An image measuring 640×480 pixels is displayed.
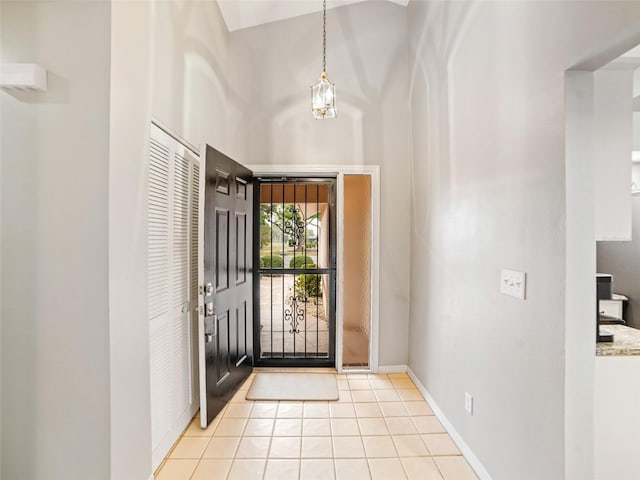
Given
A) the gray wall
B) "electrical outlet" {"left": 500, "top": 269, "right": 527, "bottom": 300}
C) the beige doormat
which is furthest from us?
the gray wall

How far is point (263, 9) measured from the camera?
10.8ft

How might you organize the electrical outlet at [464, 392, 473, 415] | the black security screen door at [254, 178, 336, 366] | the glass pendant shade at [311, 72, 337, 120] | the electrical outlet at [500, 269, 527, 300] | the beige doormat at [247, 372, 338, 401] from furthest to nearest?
the black security screen door at [254, 178, 336, 366]
the beige doormat at [247, 372, 338, 401]
the glass pendant shade at [311, 72, 337, 120]
the electrical outlet at [464, 392, 473, 415]
the electrical outlet at [500, 269, 527, 300]

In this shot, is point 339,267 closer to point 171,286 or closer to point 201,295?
point 201,295

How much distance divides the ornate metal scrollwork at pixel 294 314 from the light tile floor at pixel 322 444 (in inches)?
36.1

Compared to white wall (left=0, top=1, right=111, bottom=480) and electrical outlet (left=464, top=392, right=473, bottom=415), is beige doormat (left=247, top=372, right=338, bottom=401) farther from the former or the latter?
white wall (left=0, top=1, right=111, bottom=480)

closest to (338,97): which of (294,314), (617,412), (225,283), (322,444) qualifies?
(225,283)

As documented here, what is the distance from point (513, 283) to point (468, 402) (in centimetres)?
93

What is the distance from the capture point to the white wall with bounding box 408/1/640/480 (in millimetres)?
1384

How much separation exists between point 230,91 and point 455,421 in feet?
11.3

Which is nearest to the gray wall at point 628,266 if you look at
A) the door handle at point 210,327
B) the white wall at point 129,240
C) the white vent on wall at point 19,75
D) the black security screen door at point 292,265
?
the black security screen door at point 292,265

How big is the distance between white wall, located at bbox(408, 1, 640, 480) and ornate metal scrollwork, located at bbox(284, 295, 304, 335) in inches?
54.3

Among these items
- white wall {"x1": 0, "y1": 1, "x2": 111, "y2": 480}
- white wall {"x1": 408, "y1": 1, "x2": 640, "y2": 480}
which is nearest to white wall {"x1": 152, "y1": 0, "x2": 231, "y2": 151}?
white wall {"x1": 0, "y1": 1, "x2": 111, "y2": 480}

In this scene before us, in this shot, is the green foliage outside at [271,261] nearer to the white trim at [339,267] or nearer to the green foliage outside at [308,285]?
the green foliage outside at [308,285]

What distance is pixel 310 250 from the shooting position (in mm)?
3689
